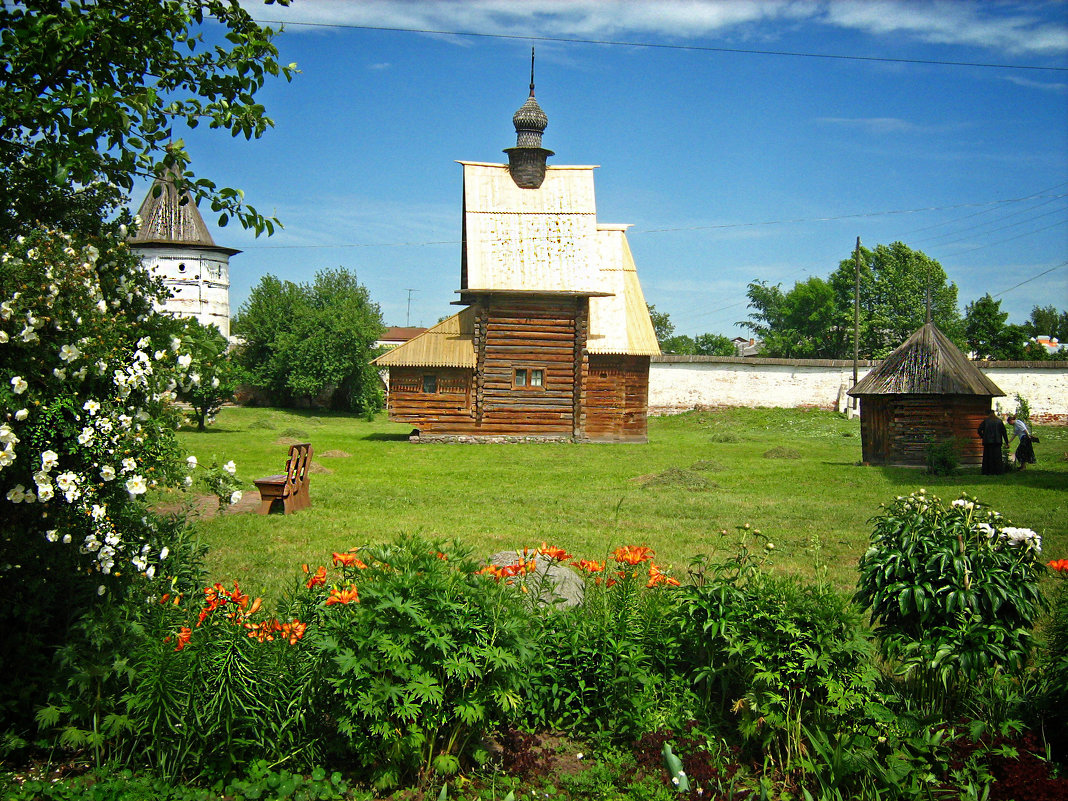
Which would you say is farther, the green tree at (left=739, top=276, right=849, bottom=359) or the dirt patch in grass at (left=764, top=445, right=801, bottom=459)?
the green tree at (left=739, top=276, right=849, bottom=359)

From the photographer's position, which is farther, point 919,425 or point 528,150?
point 528,150

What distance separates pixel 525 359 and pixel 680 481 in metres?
11.4

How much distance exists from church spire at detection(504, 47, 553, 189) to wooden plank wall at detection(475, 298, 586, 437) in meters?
4.65

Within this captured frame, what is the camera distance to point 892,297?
58.3 metres

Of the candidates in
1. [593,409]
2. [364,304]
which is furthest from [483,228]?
[364,304]

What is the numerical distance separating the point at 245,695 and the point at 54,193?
9.99 feet

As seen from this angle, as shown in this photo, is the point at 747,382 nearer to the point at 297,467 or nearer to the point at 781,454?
the point at 781,454

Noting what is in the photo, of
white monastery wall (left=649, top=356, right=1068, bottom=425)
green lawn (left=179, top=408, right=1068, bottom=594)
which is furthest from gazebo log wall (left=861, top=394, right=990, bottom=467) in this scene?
white monastery wall (left=649, top=356, right=1068, bottom=425)

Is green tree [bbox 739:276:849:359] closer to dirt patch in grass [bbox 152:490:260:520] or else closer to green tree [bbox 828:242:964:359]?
green tree [bbox 828:242:964:359]

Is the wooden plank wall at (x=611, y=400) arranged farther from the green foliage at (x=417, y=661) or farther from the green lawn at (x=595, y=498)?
the green foliage at (x=417, y=661)

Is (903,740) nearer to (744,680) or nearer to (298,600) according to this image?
(744,680)

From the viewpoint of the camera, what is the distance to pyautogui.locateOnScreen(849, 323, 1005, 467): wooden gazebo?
18.3 m

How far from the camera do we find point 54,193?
4918mm

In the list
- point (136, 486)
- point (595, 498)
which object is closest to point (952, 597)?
point (136, 486)
